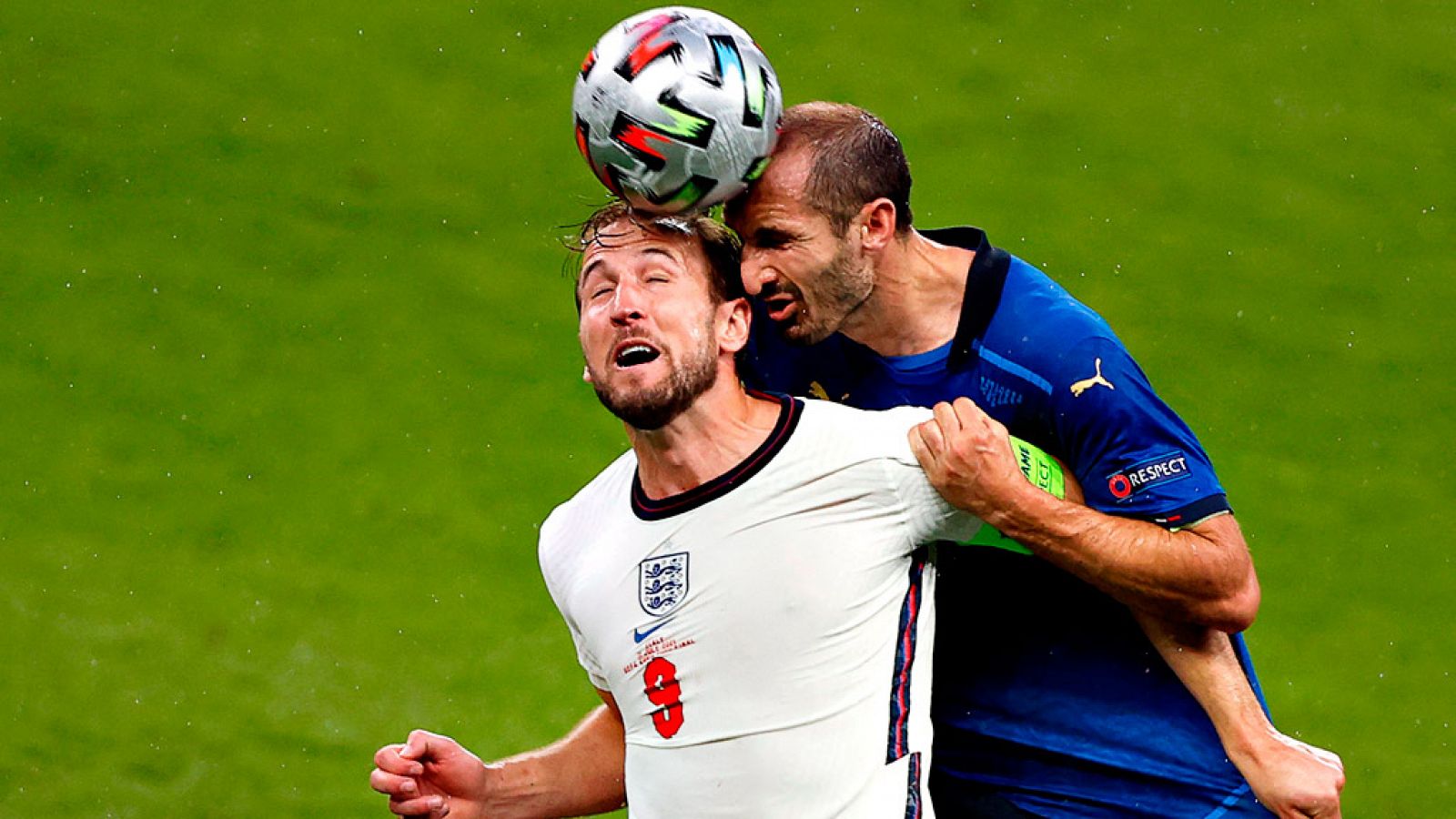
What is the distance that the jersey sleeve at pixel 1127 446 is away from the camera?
325 centimetres

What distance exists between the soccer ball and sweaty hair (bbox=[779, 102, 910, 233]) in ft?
0.56

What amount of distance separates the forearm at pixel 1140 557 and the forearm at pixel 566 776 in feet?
3.28

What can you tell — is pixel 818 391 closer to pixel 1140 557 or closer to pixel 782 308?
pixel 782 308

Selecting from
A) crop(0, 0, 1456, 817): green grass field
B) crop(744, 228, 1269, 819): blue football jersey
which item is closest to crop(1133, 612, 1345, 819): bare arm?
crop(744, 228, 1269, 819): blue football jersey

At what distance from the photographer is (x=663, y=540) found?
3275 mm

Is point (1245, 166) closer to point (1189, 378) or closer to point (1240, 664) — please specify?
point (1189, 378)

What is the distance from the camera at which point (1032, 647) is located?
355 centimetres

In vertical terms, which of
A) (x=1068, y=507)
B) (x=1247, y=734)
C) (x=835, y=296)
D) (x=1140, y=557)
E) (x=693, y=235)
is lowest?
Result: (x=1247, y=734)

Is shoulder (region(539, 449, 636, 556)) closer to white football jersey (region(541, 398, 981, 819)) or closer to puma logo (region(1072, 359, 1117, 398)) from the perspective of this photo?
white football jersey (region(541, 398, 981, 819))

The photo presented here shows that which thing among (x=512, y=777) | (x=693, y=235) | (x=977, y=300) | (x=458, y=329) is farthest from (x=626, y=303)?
(x=458, y=329)

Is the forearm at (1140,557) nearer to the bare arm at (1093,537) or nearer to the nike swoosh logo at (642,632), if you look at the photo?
the bare arm at (1093,537)

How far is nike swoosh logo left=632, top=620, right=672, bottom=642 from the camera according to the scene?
10.7 ft

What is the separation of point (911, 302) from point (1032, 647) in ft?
2.26

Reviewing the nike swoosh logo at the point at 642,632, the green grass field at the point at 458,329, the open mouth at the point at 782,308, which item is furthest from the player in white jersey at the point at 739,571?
the green grass field at the point at 458,329
